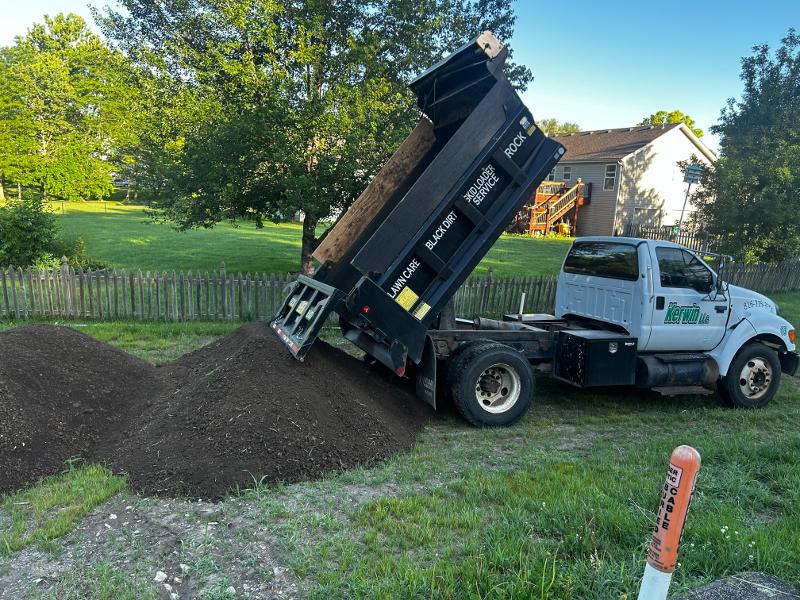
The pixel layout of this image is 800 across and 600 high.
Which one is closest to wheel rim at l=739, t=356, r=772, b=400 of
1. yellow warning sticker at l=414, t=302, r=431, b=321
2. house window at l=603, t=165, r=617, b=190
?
yellow warning sticker at l=414, t=302, r=431, b=321

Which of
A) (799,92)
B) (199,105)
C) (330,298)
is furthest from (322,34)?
(799,92)

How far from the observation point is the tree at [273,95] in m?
11.1

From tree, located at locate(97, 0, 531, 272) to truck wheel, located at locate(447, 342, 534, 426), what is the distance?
21.3ft

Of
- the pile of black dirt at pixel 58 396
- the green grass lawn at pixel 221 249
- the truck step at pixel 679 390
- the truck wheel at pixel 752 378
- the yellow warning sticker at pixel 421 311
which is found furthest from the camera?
the green grass lawn at pixel 221 249

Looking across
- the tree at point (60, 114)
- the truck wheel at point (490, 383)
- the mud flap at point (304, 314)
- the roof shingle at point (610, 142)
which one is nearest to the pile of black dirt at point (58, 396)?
the mud flap at point (304, 314)

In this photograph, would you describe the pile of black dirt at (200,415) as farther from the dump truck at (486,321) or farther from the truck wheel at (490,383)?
the truck wheel at (490,383)

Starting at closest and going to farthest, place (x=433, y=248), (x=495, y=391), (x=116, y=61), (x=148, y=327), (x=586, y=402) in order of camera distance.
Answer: (x=433, y=248) < (x=495, y=391) < (x=586, y=402) < (x=148, y=327) < (x=116, y=61)

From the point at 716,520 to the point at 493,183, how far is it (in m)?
3.88

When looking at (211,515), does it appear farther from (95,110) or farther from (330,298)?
(95,110)

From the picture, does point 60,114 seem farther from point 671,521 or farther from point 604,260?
point 671,521

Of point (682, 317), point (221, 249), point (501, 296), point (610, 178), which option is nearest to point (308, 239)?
point (501, 296)

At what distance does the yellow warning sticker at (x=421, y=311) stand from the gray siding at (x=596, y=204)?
29422 mm

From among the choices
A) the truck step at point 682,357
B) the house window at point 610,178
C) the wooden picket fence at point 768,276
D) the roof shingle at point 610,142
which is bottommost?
the truck step at point 682,357

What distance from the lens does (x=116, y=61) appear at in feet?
40.8
